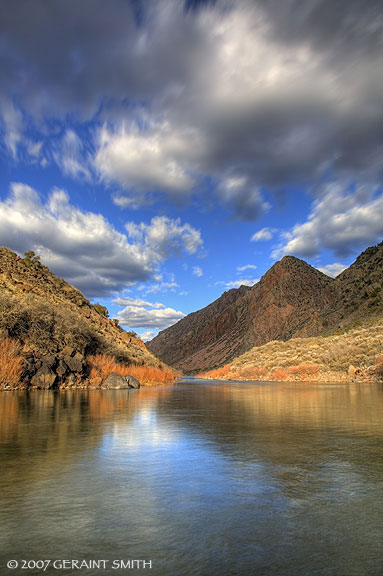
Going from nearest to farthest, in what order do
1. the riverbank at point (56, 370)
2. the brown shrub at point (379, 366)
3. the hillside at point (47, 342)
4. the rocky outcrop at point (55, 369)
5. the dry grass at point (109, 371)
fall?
the riverbank at point (56, 370) → the rocky outcrop at point (55, 369) → the hillside at point (47, 342) → the dry grass at point (109, 371) → the brown shrub at point (379, 366)

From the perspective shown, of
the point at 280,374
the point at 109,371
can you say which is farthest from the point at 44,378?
the point at 280,374

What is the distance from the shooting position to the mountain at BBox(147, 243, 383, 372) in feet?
253

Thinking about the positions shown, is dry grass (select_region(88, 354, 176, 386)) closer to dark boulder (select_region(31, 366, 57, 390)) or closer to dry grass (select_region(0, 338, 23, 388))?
dark boulder (select_region(31, 366, 57, 390))

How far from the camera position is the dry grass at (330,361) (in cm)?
3597

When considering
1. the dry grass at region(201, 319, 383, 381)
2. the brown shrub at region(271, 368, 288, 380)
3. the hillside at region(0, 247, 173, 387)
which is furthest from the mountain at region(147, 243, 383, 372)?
the hillside at region(0, 247, 173, 387)

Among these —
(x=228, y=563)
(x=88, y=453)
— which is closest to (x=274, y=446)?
(x=88, y=453)

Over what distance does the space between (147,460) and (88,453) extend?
35.0 inches

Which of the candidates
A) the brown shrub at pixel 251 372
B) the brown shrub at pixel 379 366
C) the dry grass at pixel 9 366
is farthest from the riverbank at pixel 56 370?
the brown shrub at pixel 251 372

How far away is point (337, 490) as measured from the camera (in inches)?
150

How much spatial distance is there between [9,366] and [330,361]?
102ft

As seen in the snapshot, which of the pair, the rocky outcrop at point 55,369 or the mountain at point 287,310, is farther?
the mountain at point 287,310

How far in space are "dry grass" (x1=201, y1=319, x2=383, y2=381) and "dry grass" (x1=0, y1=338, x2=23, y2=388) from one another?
85.2 feet

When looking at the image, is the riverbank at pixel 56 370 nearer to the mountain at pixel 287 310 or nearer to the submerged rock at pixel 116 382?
the submerged rock at pixel 116 382

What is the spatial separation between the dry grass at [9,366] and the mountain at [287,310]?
55489 mm
